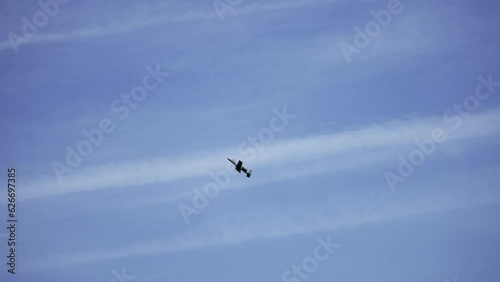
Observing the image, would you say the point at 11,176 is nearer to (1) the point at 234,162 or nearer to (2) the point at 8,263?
(2) the point at 8,263

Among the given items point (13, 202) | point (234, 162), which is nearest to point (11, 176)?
point (13, 202)

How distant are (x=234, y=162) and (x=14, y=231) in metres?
34.8

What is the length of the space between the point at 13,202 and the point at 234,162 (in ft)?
112

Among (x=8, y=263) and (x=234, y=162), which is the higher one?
(x=234, y=162)

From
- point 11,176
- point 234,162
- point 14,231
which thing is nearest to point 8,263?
point 14,231

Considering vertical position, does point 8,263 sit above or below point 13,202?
below

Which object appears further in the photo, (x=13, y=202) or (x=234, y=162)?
(x=234, y=162)

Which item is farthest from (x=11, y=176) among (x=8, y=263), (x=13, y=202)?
(x=8, y=263)

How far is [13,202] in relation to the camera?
8894cm

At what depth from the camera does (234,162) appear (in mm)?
99750

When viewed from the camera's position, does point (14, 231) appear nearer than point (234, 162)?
Yes

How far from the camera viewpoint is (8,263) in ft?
286

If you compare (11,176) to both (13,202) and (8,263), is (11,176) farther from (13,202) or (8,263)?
(8,263)

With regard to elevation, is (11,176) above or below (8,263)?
above
